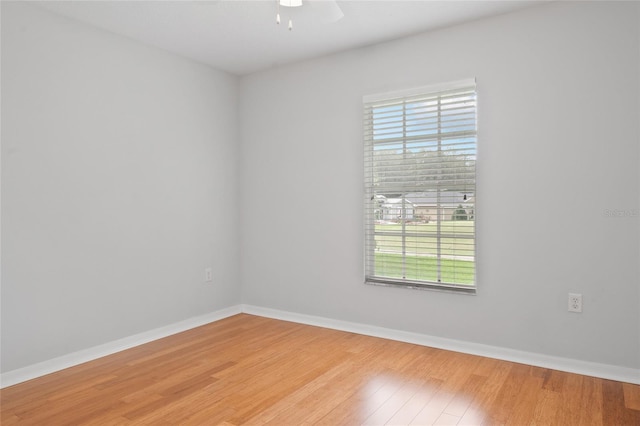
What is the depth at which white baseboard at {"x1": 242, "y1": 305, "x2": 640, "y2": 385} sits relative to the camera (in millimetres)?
2736

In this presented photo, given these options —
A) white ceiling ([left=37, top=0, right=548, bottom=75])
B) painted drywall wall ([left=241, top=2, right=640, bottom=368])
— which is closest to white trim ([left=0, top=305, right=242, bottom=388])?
painted drywall wall ([left=241, top=2, right=640, bottom=368])

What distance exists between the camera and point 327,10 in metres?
2.99

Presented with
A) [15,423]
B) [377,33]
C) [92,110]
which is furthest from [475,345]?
[92,110]

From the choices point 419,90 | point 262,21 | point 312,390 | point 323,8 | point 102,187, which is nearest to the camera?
point 312,390

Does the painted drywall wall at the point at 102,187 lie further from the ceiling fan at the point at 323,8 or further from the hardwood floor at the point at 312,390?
the ceiling fan at the point at 323,8

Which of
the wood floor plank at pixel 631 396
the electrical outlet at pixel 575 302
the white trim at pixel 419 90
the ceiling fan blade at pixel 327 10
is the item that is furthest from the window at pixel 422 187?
the wood floor plank at pixel 631 396

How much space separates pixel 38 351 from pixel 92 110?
1.78 m

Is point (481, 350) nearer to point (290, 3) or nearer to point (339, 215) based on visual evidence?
point (339, 215)

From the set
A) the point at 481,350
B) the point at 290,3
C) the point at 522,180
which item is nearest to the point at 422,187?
the point at 522,180

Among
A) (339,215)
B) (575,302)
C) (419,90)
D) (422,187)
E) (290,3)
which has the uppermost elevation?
(290,3)

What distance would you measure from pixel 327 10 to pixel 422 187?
154 centimetres

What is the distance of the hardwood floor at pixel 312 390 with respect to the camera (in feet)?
7.41

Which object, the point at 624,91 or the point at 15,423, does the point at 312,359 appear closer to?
the point at 15,423

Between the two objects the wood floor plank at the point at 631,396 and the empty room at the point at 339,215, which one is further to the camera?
the empty room at the point at 339,215
